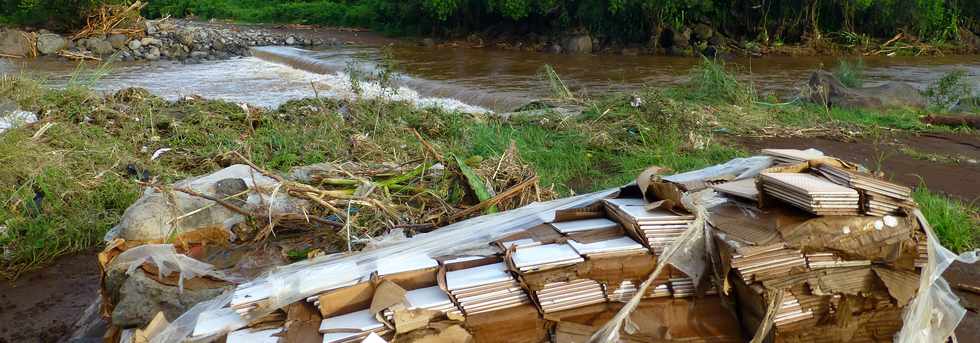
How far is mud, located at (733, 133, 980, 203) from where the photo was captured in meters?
5.01

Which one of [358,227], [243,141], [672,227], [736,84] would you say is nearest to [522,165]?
[358,227]

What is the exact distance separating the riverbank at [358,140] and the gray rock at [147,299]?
1.27 meters

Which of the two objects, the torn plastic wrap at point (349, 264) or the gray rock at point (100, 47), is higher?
the torn plastic wrap at point (349, 264)

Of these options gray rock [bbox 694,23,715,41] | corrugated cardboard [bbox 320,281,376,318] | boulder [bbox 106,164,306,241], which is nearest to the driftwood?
boulder [bbox 106,164,306,241]

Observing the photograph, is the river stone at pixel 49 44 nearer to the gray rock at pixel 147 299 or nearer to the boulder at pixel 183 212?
the boulder at pixel 183 212

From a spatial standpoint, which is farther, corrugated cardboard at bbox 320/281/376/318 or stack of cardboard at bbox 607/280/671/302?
stack of cardboard at bbox 607/280/671/302

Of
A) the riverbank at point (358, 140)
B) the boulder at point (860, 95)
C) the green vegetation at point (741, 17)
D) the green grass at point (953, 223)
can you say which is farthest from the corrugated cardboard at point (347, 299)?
the green vegetation at point (741, 17)

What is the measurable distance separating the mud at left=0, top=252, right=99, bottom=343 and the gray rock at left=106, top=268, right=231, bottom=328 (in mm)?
1060

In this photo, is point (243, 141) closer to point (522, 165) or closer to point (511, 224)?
point (522, 165)

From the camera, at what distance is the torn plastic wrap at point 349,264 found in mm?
1862

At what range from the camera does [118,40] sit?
20125 millimetres

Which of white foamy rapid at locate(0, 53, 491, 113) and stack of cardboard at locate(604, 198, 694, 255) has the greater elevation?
stack of cardboard at locate(604, 198, 694, 255)

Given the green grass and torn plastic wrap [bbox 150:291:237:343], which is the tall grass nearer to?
the green grass

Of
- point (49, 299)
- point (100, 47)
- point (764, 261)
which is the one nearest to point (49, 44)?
point (100, 47)
